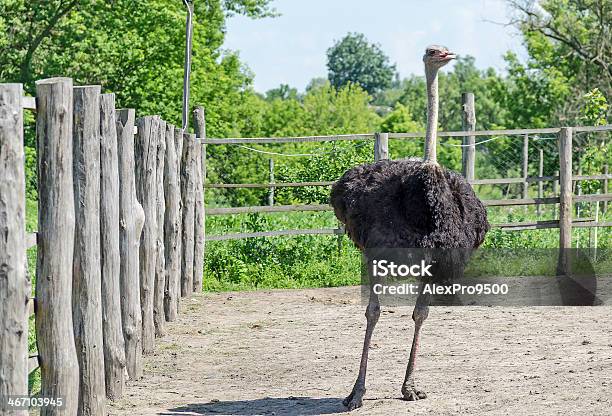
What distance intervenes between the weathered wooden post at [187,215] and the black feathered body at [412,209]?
14.4ft

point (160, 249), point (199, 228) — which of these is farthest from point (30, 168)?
point (160, 249)

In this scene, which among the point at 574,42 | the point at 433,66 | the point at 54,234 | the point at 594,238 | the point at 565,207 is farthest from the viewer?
the point at 574,42

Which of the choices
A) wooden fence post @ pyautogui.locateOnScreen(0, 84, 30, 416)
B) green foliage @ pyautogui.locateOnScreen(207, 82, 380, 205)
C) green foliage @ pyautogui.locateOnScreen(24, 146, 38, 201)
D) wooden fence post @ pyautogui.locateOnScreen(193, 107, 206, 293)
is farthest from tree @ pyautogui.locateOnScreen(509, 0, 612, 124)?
wooden fence post @ pyautogui.locateOnScreen(0, 84, 30, 416)

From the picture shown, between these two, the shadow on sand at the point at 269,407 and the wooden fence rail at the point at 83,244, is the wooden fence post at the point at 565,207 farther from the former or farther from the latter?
the shadow on sand at the point at 269,407

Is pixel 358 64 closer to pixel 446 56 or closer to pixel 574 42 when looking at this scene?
pixel 574 42

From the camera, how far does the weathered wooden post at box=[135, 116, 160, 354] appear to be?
25.8 feet

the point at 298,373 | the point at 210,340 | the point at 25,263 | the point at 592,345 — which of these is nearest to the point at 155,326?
the point at 210,340

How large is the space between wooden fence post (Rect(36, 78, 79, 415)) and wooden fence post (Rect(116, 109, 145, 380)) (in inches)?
67.8

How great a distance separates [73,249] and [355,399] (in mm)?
1828

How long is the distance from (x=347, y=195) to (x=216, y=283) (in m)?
5.38

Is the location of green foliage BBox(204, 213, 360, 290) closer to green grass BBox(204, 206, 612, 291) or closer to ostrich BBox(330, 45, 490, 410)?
green grass BBox(204, 206, 612, 291)

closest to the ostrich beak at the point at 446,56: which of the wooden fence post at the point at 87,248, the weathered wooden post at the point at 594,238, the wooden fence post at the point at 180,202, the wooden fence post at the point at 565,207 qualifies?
the wooden fence post at the point at 87,248

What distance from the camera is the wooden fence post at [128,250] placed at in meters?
7.01

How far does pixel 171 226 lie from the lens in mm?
9727
